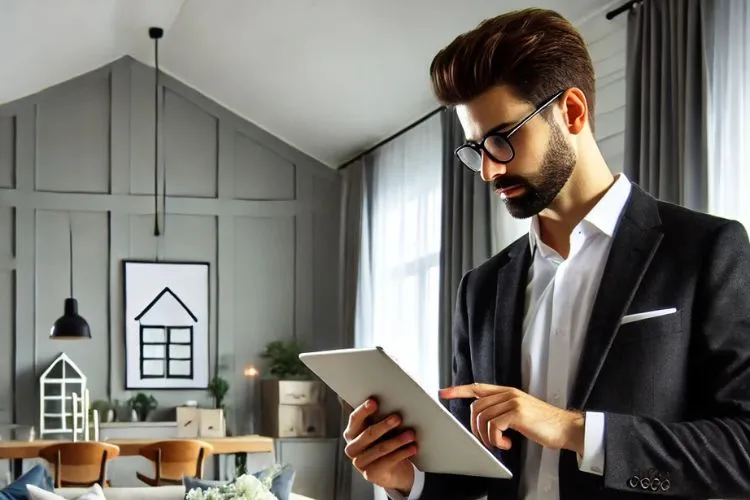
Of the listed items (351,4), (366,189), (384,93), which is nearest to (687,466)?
(351,4)

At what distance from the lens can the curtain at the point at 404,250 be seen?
24.2 ft

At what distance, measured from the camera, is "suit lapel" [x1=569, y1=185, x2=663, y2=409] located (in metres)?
1.47

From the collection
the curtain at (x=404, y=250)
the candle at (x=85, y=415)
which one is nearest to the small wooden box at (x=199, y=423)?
the candle at (x=85, y=415)

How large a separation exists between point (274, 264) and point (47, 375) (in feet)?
6.89

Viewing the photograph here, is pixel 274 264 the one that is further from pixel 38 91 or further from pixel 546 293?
pixel 546 293

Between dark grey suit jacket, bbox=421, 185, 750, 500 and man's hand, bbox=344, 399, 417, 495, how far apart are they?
0.80 feet

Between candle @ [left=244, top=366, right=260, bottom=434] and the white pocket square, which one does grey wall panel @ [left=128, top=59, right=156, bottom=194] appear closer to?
candle @ [left=244, top=366, right=260, bottom=434]

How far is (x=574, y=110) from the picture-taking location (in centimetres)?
158

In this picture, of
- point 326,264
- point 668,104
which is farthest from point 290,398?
point 668,104

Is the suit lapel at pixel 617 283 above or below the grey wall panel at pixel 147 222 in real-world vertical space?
below

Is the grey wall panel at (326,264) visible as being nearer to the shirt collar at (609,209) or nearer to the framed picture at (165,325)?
the framed picture at (165,325)

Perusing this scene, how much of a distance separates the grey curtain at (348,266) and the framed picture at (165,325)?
1169 mm

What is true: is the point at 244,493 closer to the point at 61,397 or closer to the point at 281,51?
the point at 281,51

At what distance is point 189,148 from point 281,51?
197 cm
